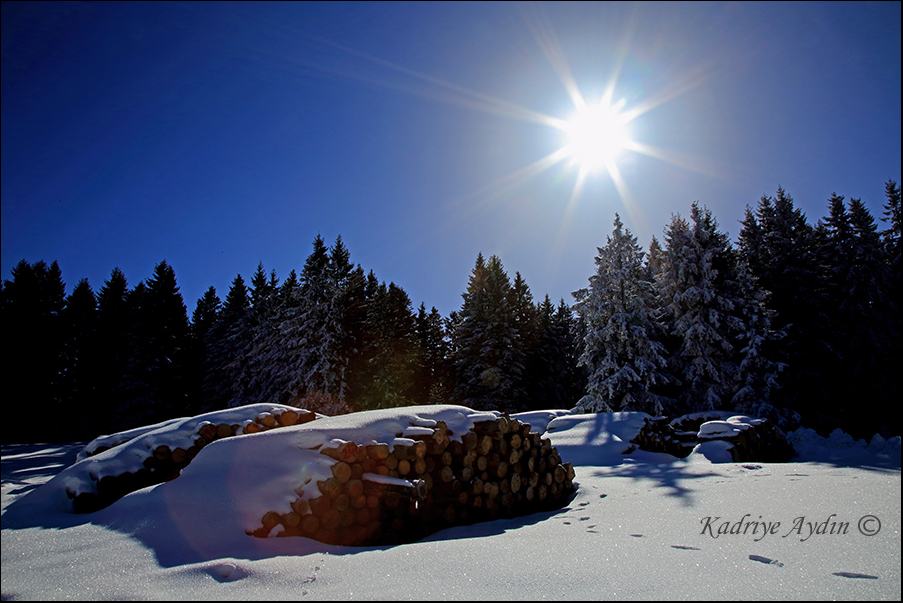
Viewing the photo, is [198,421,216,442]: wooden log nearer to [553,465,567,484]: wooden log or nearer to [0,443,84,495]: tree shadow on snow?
[0,443,84,495]: tree shadow on snow

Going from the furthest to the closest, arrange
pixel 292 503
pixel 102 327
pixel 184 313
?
pixel 184 313 → pixel 102 327 → pixel 292 503

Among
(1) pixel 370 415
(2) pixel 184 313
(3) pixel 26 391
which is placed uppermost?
(2) pixel 184 313

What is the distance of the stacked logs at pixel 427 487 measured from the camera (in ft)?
11.0

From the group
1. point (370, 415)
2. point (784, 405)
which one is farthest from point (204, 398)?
point (784, 405)

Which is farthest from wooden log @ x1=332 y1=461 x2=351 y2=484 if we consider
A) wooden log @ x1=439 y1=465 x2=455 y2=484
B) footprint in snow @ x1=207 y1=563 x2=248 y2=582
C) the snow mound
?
the snow mound

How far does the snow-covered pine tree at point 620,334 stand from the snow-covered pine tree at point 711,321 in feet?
3.75

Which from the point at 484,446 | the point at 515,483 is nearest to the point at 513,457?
the point at 515,483

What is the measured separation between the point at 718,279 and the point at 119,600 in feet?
74.3

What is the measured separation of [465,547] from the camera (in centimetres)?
265

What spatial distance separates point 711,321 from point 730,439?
37.2 ft

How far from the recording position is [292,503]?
3123 millimetres

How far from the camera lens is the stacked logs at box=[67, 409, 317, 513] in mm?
4211

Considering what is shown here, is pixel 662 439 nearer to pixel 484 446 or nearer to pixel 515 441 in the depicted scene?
pixel 515 441

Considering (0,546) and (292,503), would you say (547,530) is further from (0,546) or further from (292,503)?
(0,546)
